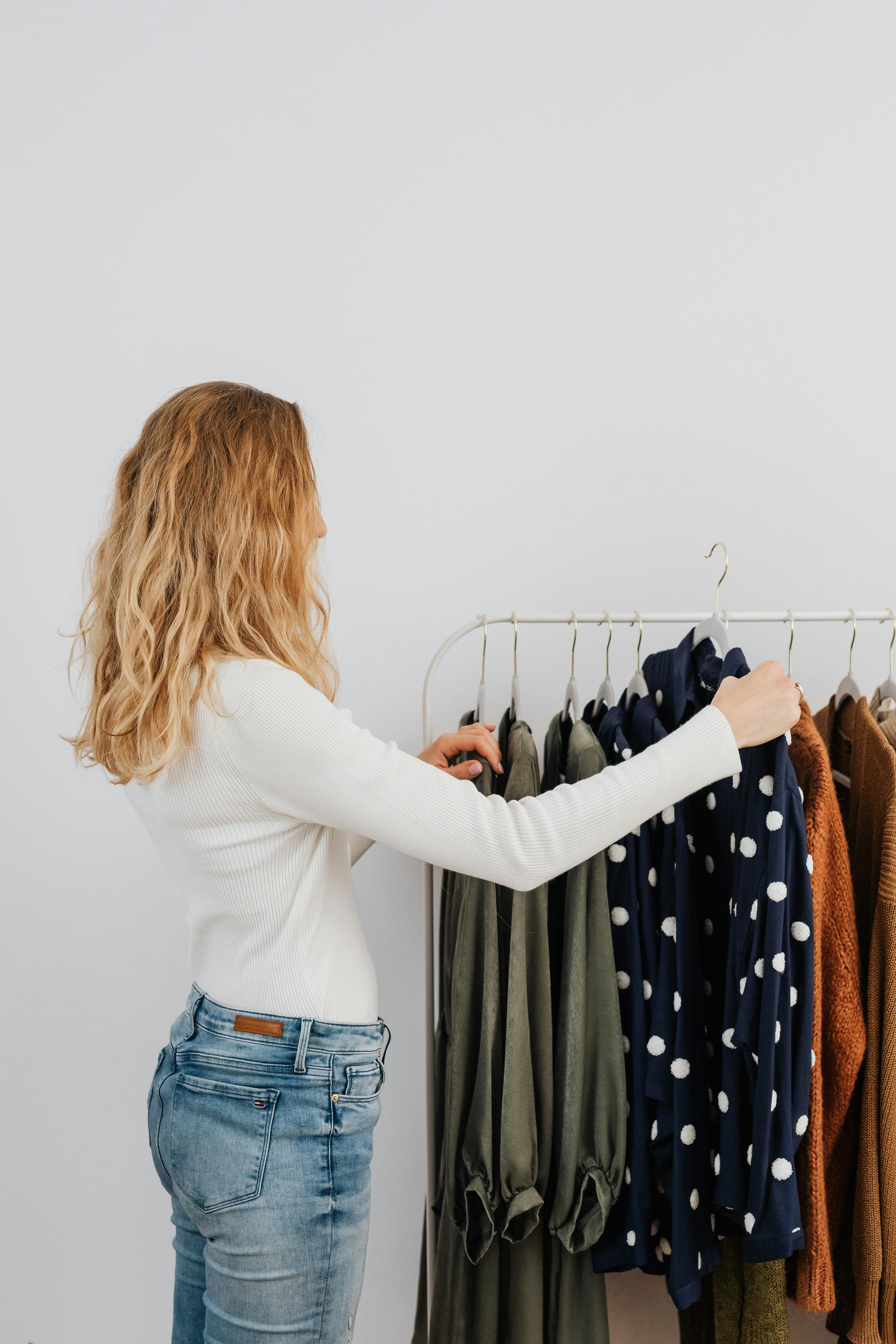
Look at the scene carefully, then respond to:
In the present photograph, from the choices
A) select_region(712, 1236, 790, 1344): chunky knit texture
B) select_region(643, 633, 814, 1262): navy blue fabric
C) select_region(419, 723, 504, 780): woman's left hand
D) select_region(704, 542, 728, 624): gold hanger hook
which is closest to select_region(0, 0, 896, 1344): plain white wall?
select_region(704, 542, 728, 624): gold hanger hook

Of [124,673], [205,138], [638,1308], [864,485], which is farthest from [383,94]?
[638,1308]

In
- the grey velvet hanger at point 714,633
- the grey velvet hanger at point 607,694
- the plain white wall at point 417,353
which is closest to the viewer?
the grey velvet hanger at point 714,633

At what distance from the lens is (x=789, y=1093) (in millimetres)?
1085

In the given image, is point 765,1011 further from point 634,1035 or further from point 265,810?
point 265,810

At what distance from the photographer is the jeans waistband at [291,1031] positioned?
1007 mm

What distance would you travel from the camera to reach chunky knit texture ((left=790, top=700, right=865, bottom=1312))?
1137 millimetres

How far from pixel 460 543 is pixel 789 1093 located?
102 cm

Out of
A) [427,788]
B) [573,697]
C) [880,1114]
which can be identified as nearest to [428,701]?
[573,697]

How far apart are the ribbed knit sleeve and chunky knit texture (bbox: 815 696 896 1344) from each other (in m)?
0.33

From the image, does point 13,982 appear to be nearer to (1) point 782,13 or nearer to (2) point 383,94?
(2) point 383,94

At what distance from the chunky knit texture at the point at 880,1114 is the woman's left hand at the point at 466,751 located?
0.51m

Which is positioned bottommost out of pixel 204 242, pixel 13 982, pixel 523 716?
pixel 13 982

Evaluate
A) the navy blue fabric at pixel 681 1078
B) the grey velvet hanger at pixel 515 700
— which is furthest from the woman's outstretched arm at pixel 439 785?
the grey velvet hanger at pixel 515 700

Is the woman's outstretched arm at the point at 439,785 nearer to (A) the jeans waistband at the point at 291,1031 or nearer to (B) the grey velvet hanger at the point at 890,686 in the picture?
(A) the jeans waistband at the point at 291,1031
